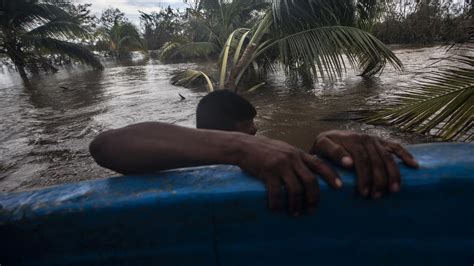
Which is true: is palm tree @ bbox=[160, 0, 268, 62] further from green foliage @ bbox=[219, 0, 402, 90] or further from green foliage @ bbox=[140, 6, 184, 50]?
green foliage @ bbox=[140, 6, 184, 50]

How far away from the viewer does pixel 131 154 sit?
3.10 ft

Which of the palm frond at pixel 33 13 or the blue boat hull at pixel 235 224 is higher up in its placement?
the palm frond at pixel 33 13

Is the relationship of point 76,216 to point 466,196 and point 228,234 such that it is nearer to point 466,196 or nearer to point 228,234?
point 228,234

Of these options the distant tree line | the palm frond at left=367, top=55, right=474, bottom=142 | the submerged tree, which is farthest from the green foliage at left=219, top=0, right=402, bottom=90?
the submerged tree

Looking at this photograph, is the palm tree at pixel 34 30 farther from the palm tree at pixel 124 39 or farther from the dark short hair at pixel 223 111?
the palm tree at pixel 124 39

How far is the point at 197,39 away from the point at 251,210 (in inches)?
629

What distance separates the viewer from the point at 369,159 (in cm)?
77

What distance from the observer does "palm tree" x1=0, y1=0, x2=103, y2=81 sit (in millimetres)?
10039

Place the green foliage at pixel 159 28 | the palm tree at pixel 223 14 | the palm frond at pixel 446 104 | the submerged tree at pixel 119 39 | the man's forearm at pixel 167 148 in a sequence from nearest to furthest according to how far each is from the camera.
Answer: the man's forearm at pixel 167 148
the palm frond at pixel 446 104
the palm tree at pixel 223 14
the submerged tree at pixel 119 39
the green foliage at pixel 159 28

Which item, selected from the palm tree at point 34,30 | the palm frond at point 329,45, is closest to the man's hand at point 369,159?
the palm frond at point 329,45

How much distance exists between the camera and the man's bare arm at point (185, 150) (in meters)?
0.81

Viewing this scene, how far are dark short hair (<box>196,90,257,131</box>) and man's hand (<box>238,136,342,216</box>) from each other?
756 mm

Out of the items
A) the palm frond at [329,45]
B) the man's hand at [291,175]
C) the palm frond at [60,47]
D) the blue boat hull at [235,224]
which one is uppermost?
the palm frond at [60,47]

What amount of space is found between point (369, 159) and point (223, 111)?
0.93m
